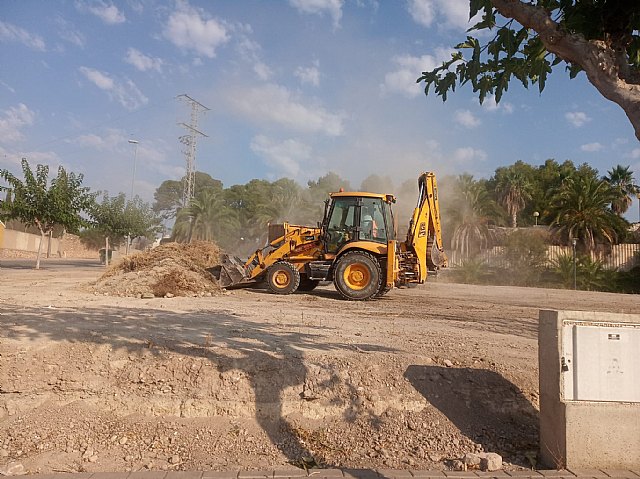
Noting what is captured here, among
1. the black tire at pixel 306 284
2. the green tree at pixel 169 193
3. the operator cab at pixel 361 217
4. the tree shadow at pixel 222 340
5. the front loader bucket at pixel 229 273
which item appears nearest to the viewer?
the tree shadow at pixel 222 340

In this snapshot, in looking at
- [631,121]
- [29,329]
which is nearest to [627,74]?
[631,121]

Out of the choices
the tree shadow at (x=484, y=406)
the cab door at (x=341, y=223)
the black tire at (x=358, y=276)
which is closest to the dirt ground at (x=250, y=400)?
the tree shadow at (x=484, y=406)

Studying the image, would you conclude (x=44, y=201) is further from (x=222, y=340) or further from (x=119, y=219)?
(x=222, y=340)

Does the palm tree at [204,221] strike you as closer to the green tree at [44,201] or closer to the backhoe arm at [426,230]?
the green tree at [44,201]

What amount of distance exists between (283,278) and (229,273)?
153 cm

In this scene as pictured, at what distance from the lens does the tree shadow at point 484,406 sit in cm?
468

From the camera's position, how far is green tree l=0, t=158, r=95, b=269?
86.3 ft

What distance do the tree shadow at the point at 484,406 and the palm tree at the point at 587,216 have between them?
97.3 feet

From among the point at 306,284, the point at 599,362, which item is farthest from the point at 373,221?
the point at 599,362

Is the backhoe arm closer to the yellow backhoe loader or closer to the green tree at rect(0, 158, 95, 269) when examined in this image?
the yellow backhoe loader

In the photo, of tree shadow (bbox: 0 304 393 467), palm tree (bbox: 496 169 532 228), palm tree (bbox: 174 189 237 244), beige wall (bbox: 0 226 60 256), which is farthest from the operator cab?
beige wall (bbox: 0 226 60 256)

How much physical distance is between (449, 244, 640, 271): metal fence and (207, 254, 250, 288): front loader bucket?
17317 millimetres

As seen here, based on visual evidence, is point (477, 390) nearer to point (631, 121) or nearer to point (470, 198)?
point (631, 121)

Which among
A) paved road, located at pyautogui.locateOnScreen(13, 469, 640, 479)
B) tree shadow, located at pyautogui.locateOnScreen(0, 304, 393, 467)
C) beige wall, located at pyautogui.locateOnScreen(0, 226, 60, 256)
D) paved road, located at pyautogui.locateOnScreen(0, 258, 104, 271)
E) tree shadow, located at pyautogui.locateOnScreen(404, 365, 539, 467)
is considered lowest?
paved road, located at pyautogui.locateOnScreen(13, 469, 640, 479)
